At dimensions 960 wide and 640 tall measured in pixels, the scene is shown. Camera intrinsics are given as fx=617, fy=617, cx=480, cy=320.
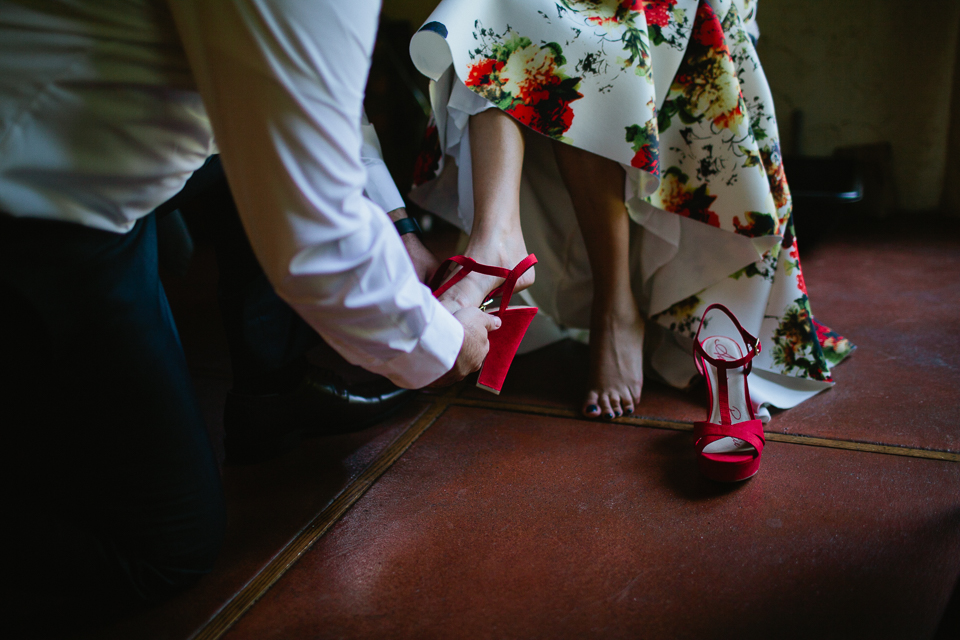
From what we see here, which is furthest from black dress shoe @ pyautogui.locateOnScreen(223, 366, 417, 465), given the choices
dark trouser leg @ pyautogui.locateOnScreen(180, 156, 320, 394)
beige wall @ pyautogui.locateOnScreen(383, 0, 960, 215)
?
beige wall @ pyautogui.locateOnScreen(383, 0, 960, 215)

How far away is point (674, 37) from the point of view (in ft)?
3.16

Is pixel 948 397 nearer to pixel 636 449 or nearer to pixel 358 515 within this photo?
pixel 636 449

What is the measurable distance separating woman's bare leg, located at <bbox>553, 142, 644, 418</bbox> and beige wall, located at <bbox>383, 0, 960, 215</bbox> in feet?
4.94

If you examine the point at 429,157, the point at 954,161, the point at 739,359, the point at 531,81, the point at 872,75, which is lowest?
the point at 954,161

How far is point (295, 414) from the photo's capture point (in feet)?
2.89

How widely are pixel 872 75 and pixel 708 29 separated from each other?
4.65ft

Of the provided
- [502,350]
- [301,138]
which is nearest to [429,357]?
[301,138]

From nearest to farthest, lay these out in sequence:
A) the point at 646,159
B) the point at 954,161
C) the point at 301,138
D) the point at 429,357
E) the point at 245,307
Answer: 1. the point at 301,138
2. the point at 429,357
3. the point at 245,307
4. the point at 646,159
5. the point at 954,161

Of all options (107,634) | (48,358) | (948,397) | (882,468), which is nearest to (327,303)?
(48,358)

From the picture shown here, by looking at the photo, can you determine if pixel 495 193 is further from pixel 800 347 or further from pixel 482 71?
pixel 800 347

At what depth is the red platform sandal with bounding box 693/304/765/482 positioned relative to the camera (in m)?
0.78

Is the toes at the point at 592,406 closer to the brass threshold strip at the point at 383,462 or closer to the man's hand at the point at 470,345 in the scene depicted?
the brass threshold strip at the point at 383,462

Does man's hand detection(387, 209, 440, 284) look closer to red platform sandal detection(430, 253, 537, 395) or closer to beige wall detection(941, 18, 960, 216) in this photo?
red platform sandal detection(430, 253, 537, 395)

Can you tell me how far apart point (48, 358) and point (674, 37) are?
0.93 metres
